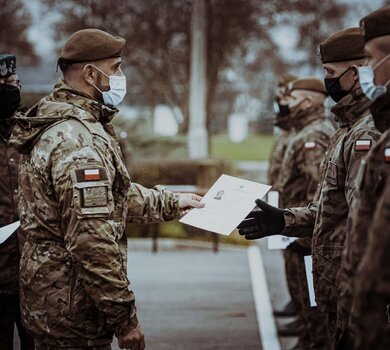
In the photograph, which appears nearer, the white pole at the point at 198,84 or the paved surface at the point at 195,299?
the paved surface at the point at 195,299

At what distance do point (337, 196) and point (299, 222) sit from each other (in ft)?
2.53

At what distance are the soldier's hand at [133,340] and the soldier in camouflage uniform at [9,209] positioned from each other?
1.28 m

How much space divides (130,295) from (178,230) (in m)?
10.6

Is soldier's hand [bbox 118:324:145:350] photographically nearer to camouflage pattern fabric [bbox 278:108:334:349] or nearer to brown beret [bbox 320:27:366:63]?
brown beret [bbox 320:27:366:63]

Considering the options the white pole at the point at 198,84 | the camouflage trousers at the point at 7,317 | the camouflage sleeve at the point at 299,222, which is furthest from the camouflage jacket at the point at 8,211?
the white pole at the point at 198,84

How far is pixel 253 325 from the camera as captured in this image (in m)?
8.34

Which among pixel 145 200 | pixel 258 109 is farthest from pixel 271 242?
pixel 258 109

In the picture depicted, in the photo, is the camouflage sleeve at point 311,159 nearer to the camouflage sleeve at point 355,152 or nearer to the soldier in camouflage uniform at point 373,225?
the camouflage sleeve at point 355,152

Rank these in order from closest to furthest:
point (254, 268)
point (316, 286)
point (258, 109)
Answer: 1. point (316, 286)
2. point (254, 268)
3. point (258, 109)

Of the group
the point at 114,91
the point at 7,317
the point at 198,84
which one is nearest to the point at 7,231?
the point at 7,317

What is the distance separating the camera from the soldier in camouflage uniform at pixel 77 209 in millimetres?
3908

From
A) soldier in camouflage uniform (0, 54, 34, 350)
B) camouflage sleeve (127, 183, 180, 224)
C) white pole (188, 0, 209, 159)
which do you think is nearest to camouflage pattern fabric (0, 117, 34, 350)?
soldier in camouflage uniform (0, 54, 34, 350)

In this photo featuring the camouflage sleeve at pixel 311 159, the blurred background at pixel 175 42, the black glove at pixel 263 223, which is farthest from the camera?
the blurred background at pixel 175 42

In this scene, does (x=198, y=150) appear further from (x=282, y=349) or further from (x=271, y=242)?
(x=271, y=242)
